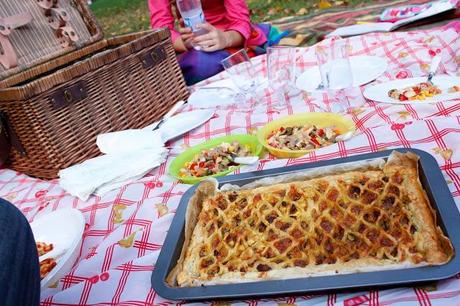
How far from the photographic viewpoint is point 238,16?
9.40ft

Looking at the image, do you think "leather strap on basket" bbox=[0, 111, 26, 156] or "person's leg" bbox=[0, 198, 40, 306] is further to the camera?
"leather strap on basket" bbox=[0, 111, 26, 156]

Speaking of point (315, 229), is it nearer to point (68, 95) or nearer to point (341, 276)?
point (341, 276)

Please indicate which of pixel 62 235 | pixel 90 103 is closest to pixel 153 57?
pixel 90 103

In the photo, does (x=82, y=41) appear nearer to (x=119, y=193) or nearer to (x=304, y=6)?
(x=119, y=193)

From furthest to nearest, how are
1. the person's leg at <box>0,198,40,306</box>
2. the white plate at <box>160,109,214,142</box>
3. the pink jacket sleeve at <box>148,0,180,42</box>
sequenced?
1. the pink jacket sleeve at <box>148,0,180,42</box>
2. the white plate at <box>160,109,214,142</box>
3. the person's leg at <box>0,198,40,306</box>

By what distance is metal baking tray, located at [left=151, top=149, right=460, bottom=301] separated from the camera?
84 centimetres

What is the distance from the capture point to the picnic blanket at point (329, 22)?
2.79 m

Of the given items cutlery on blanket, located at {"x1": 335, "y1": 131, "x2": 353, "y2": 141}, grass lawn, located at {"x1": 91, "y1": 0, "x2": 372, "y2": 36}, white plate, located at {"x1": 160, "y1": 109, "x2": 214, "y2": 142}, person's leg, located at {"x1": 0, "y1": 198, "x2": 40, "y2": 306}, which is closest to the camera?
person's leg, located at {"x1": 0, "y1": 198, "x2": 40, "y2": 306}

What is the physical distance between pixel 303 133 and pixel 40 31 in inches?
62.4

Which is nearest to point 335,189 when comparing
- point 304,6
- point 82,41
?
point 82,41

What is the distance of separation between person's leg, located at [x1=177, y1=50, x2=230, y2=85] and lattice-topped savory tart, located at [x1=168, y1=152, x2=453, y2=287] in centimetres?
161

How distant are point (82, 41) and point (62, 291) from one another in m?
1.69

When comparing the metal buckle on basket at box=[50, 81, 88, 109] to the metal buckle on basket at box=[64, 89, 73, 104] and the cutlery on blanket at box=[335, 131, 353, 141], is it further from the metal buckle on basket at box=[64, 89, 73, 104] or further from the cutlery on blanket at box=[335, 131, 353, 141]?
the cutlery on blanket at box=[335, 131, 353, 141]

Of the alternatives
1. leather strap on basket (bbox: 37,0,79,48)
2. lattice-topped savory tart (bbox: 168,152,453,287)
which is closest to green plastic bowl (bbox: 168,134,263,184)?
lattice-topped savory tart (bbox: 168,152,453,287)
